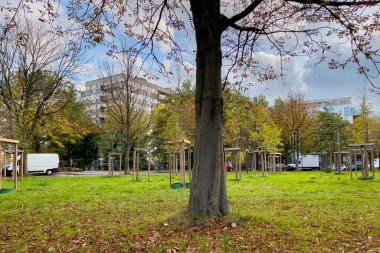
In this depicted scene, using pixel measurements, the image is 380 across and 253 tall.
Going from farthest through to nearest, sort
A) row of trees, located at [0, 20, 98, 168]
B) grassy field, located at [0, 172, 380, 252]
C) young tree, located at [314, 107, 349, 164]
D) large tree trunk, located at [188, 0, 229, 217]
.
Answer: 1. young tree, located at [314, 107, 349, 164]
2. row of trees, located at [0, 20, 98, 168]
3. large tree trunk, located at [188, 0, 229, 217]
4. grassy field, located at [0, 172, 380, 252]

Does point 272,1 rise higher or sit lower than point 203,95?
higher

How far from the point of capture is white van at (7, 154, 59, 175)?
1571 inches

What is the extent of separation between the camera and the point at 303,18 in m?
8.00

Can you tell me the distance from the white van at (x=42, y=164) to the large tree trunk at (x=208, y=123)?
36985 millimetres

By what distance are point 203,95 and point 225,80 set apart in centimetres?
177

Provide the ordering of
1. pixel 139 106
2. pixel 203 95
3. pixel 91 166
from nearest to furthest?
1. pixel 203 95
2. pixel 139 106
3. pixel 91 166

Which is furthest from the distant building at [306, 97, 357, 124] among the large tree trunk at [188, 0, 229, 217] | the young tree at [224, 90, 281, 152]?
the large tree trunk at [188, 0, 229, 217]

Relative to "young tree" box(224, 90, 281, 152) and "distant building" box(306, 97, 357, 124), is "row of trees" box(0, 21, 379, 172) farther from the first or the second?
"distant building" box(306, 97, 357, 124)

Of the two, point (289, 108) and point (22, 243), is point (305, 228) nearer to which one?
point (22, 243)

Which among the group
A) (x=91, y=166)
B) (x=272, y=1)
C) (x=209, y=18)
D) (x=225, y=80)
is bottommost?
(x=91, y=166)

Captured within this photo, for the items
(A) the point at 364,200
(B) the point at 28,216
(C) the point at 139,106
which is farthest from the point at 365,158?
(C) the point at 139,106

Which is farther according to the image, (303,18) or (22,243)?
(303,18)

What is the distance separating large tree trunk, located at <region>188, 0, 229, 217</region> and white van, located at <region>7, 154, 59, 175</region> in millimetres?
36985

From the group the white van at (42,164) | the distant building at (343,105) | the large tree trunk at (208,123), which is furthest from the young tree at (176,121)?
the distant building at (343,105)
